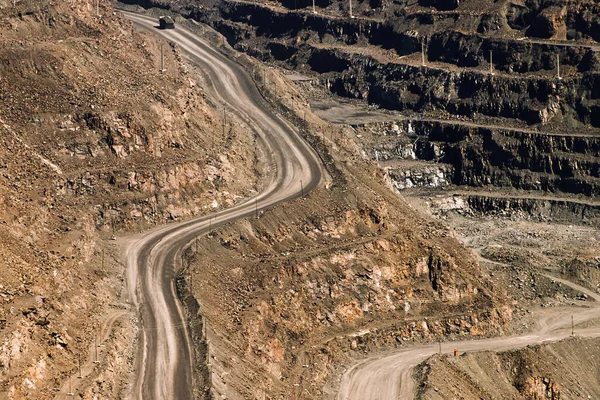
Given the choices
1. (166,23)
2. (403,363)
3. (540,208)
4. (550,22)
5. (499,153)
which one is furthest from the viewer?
(550,22)

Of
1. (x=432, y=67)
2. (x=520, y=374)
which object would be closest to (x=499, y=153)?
(x=432, y=67)

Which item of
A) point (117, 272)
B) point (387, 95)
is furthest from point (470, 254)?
point (387, 95)

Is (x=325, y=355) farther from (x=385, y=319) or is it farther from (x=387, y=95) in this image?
(x=387, y=95)

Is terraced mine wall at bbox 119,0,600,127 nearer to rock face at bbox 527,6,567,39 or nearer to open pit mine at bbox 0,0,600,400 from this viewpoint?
open pit mine at bbox 0,0,600,400

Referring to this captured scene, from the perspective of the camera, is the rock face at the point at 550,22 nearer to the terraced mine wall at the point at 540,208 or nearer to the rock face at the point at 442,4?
the rock face at the point at 442,4

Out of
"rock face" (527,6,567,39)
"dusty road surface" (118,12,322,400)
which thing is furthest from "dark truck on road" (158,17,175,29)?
"rock face" (527,6,567,39)

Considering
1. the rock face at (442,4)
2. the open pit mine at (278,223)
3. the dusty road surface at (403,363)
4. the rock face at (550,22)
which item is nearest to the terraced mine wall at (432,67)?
the open pit mine at (278,223)

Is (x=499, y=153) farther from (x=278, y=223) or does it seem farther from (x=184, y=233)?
(x=184, y=233)
